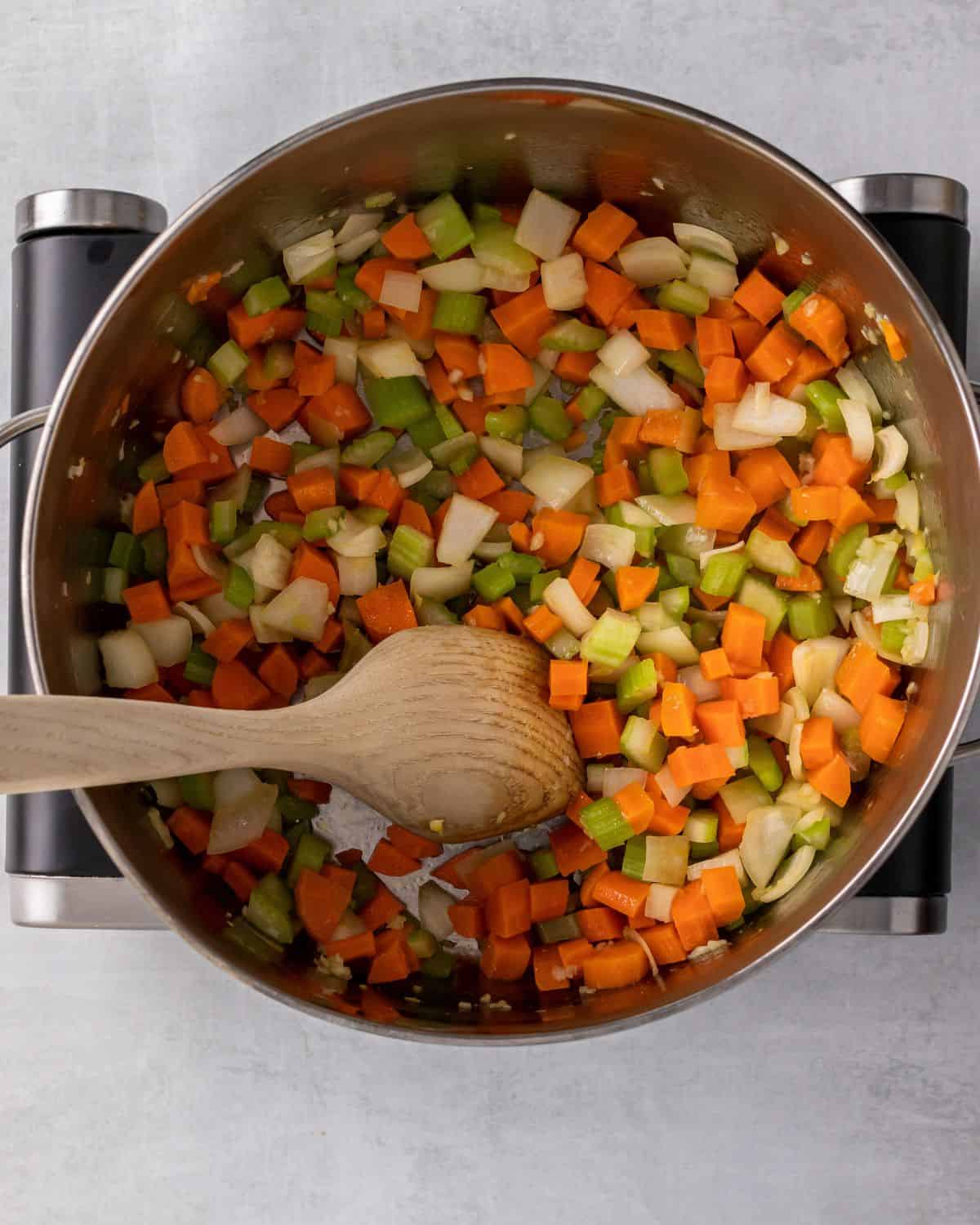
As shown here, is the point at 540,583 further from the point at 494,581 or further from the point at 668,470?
the point at 668,470

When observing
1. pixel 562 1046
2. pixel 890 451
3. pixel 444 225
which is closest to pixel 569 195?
pixel 444 225

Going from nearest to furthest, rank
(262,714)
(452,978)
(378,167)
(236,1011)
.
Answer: (262,714)
(378,167)
(452,978)
(236,1011)

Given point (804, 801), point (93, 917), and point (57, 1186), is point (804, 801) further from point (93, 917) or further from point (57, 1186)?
point (57, 1186)

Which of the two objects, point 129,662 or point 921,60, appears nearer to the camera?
point 129,662

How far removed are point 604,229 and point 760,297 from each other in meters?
0.21

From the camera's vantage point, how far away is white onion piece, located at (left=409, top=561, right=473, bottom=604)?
1.48 m

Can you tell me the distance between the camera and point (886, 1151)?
1581mm

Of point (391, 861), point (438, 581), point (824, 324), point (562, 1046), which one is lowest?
point (562, 1046)

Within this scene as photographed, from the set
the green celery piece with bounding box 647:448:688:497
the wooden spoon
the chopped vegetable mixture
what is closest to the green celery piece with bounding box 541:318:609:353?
the chopped vegetable mixture

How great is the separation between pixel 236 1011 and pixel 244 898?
235 millimetres

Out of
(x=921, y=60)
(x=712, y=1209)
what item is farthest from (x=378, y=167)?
(x=712, y=1209)

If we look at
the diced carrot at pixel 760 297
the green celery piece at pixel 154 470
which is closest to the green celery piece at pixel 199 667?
the green celery piece at pixel 154 470

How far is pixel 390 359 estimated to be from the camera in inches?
59.0

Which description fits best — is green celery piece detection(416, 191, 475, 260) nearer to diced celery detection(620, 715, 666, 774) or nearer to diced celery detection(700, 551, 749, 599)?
diced celery detection(700, 551, 749, 599)
